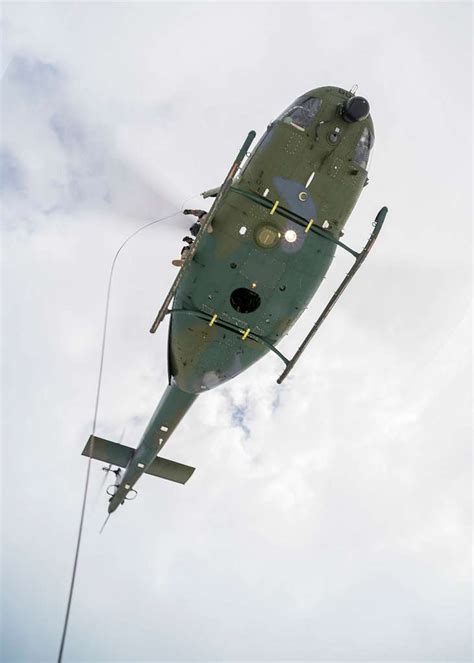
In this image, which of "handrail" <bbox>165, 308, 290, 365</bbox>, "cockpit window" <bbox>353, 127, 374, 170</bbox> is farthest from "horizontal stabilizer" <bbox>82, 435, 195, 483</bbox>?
"cockpit window" <bbox>353, 127, 374, 170</bbox>

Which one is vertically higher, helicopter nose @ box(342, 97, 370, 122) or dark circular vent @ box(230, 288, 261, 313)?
helicopter nose @ box(342, 97, 370, 122)

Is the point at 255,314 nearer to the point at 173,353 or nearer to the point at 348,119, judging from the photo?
the point at 173,353

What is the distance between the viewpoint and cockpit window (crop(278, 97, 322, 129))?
1001 cm

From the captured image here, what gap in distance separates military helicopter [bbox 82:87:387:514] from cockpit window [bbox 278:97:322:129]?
2 cm

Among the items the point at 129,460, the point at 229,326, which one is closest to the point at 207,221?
the point at 229,326

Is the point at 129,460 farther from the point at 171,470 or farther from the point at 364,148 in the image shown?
the point at 364,148

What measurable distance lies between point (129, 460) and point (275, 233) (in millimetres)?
10298

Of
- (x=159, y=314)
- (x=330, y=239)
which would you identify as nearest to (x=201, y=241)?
(x=159, y=314)

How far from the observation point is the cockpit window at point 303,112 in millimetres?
10008

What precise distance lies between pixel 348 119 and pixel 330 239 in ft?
8.56

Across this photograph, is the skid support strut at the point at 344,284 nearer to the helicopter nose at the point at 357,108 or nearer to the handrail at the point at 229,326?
the handrail at the point at 229,326

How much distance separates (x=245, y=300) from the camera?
11.1 meters

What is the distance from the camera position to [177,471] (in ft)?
55.8

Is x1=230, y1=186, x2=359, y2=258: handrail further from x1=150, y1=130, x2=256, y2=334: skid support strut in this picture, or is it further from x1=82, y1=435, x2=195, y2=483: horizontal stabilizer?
x1=82, y1=435, x2=195, y2=483: horizontal stabilizer
